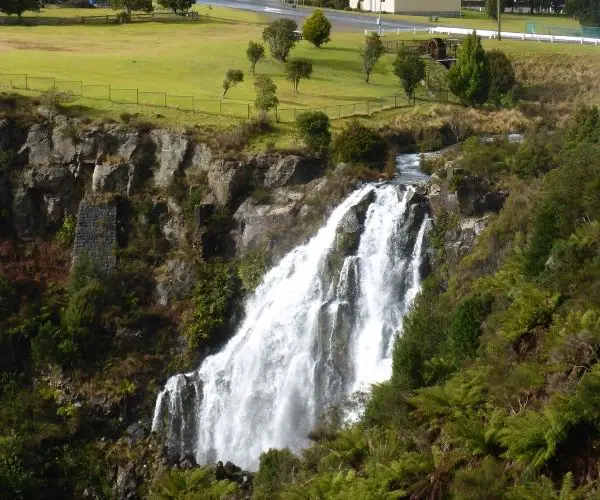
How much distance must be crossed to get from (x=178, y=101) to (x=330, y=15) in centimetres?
3682

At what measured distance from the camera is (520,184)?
37.0 metres

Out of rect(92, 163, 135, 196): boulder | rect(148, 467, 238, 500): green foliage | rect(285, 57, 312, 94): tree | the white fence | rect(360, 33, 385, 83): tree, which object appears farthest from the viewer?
the white fence

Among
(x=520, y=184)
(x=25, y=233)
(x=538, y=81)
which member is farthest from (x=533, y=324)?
(x=538, y=81)

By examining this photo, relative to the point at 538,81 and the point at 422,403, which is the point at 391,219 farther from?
the point at 538,81

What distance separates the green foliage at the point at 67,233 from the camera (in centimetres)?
4350

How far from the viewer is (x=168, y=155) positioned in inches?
1721

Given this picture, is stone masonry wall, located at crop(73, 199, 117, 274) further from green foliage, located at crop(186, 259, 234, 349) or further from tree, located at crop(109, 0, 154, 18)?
tree, located at crop(109, 0, 154, 18)

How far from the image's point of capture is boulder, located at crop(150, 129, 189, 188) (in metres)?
43.4

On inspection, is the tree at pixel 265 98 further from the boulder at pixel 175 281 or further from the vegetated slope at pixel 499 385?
the vegetated slope at pixel 499 385

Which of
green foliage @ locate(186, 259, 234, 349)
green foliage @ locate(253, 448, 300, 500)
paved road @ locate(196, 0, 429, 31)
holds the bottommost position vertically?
green foliage @ locate(253, 448, 300, 500)

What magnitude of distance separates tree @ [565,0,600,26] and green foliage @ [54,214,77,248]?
2086 inches

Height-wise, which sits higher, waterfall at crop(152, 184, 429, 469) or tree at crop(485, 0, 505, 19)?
tree at crop(485, 0, 505, 19)

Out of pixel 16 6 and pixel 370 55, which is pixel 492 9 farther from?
pixel 16 6

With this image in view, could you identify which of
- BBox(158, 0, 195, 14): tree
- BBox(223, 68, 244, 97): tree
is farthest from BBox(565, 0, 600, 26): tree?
BBox(223, 68, 244, 97): tree
